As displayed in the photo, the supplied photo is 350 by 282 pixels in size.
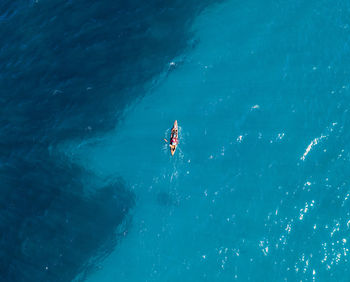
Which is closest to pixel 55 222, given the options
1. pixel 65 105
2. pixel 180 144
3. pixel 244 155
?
pixel 65 105

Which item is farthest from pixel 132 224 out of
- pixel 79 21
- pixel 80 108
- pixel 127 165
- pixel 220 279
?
pixel 79 21

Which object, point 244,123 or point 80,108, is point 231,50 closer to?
point 244,123

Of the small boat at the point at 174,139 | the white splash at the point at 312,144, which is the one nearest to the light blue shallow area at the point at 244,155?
the white splash at the point at 312,144

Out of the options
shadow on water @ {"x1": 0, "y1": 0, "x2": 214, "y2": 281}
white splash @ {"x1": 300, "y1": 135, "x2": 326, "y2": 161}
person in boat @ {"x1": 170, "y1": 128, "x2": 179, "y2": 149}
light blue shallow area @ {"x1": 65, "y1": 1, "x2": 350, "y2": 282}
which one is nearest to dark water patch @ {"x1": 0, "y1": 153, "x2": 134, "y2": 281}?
shadow on water @ {"x1": 0, "y1": 0, "x2": 214, "y2": 281}

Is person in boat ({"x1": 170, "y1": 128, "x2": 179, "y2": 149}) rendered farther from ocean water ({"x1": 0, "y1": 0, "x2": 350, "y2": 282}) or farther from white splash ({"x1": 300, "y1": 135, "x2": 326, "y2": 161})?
white splash ({"x1": 300, "y1": 135, "x2": 326, "y2": 161})

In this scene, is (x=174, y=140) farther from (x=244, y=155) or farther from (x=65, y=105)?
(x=65, y=105)

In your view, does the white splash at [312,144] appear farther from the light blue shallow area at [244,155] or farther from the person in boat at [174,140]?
the person in boat at [174,140]
